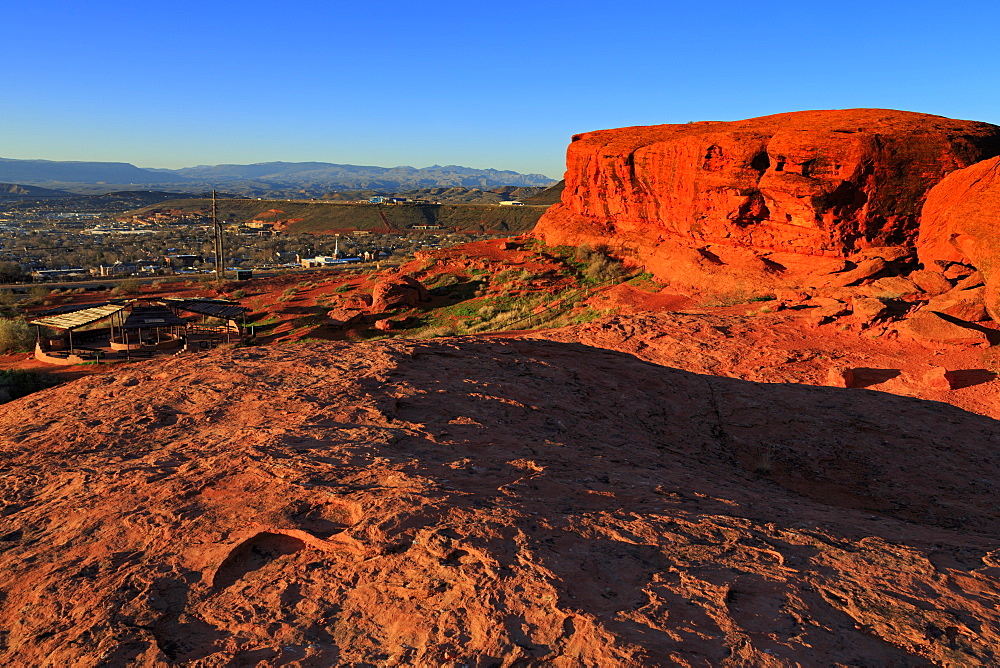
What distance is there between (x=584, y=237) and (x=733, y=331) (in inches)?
600

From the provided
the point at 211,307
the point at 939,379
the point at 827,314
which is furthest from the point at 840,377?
the point at 211,307

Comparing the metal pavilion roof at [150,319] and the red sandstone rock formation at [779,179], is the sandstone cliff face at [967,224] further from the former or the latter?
the metal pavilion roof at [150,319]

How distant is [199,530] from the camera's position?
12.7ft

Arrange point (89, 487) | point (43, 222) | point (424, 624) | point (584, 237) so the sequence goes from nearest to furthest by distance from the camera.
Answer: point (424, 624) → point (89, 487) → point (584, 237) → point (43, 222)

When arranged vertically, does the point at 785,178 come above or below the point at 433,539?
above

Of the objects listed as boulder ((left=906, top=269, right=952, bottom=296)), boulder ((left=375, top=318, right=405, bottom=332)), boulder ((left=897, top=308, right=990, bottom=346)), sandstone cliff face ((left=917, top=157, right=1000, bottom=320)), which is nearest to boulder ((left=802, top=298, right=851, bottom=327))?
boulder ((left=897, top=308, right=990, bottom=346))

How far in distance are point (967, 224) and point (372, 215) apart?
309 ft

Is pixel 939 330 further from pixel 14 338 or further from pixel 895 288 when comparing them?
pixel 14 338

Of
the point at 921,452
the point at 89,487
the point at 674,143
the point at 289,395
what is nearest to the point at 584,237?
the point at 674,143

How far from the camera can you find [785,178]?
59.1 ft

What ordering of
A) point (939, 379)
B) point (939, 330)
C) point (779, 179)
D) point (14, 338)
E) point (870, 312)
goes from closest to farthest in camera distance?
point (939, 379) < point (939, 330) < point (870, 312) < point (779, 179) < point (14, 338)

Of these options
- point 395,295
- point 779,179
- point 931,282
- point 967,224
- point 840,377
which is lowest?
point 395,295

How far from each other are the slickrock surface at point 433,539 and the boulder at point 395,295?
16.6 meters

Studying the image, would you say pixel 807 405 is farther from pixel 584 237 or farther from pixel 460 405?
pixel 584 237
